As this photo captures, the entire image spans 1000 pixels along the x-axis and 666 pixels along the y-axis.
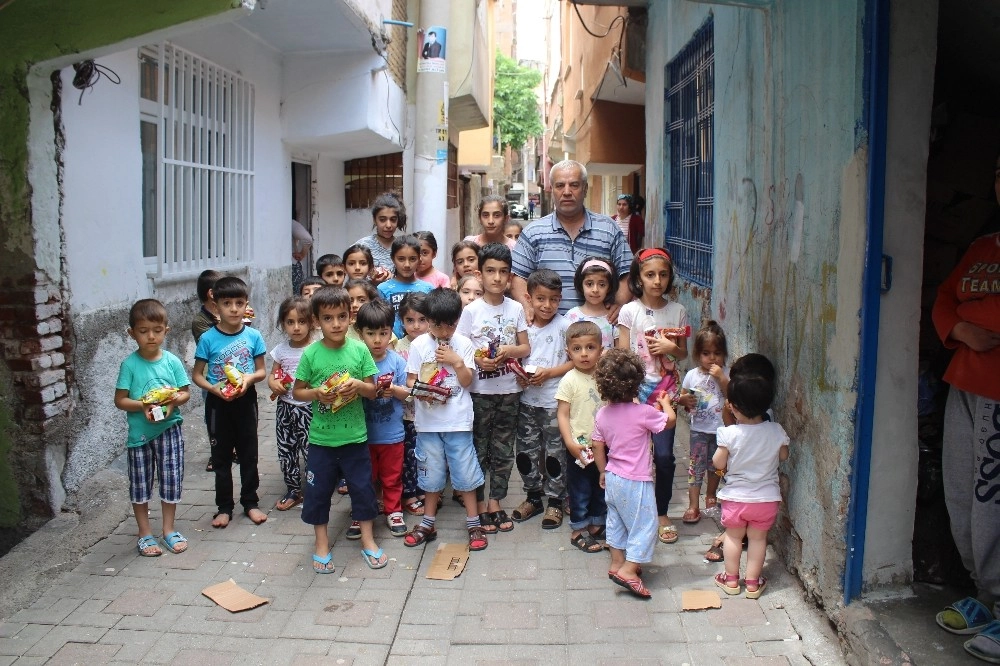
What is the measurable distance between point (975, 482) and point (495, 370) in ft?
7.85

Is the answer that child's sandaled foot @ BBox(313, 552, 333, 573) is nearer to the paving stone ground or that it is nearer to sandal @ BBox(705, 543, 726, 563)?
the paving stone ground

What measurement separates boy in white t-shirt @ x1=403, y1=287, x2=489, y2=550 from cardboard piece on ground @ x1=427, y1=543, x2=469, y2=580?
0.08 meters

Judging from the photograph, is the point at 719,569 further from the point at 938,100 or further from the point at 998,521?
the point at 938,100

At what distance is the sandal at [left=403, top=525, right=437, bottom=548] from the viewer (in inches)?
177

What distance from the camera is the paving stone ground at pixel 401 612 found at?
3.40 meters

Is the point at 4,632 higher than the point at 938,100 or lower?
lower

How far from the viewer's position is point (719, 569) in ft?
13.5

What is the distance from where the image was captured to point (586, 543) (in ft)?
14.5

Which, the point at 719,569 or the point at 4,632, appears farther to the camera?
the point at 719,569

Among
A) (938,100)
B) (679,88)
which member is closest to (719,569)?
(938,100)

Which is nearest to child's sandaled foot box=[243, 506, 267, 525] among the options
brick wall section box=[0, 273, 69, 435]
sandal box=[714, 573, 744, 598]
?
brick wall section box=[0, 273, 69, 435]

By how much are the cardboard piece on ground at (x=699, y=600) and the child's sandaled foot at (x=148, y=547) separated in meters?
2.76

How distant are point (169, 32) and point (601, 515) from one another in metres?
3.64

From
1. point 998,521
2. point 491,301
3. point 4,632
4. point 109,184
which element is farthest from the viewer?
point 109,184
